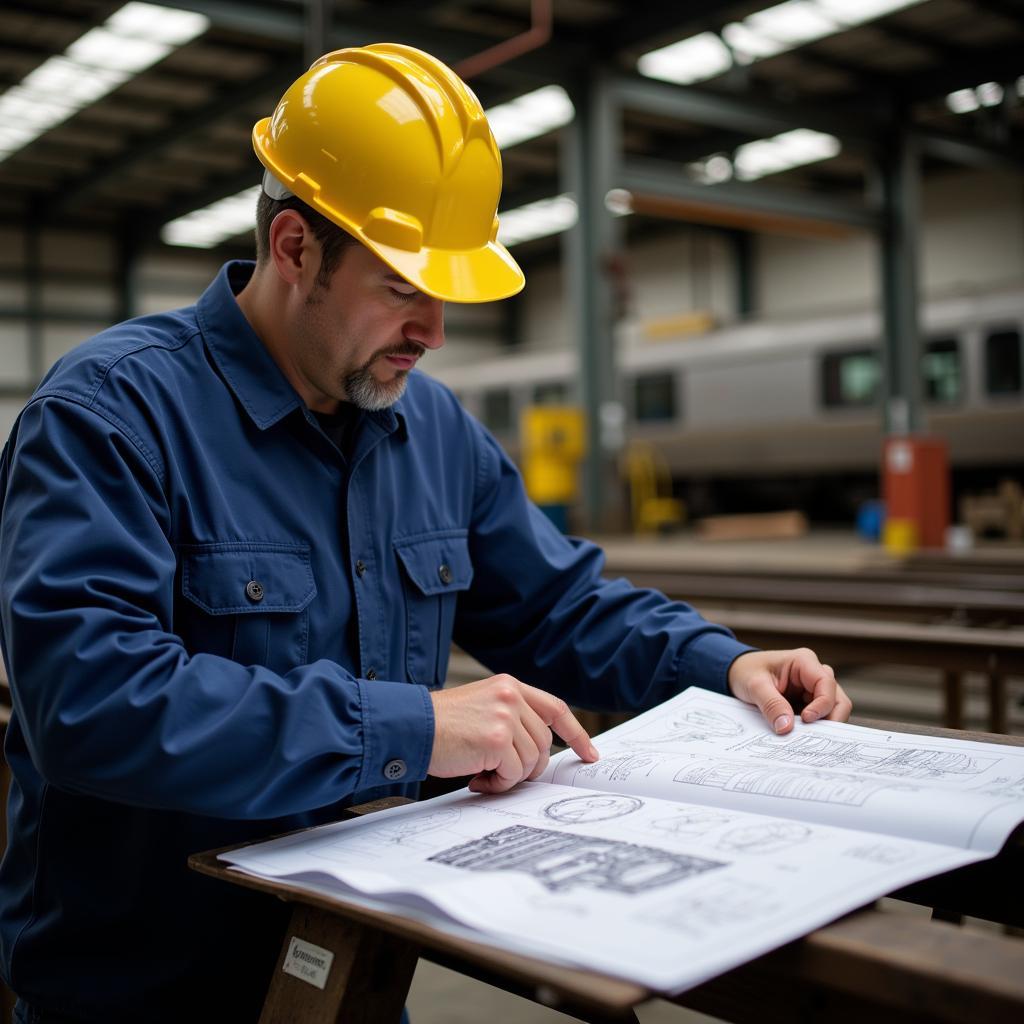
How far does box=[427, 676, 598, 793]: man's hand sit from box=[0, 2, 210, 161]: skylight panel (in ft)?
25.2

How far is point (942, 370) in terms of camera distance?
971 cm

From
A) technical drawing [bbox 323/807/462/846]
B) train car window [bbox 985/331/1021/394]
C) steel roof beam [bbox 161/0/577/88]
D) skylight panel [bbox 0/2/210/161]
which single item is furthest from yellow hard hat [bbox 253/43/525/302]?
train car window [bbox 985/331/1021/394]

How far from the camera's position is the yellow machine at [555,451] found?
26.1 ft

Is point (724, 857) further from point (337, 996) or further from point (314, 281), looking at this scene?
point (314, 281)

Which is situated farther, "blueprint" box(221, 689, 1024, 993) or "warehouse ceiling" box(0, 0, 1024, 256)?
"warehouse ceiling" box(0, 0, 1024, 256)

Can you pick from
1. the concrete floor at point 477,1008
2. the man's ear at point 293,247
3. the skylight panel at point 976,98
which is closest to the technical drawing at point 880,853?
the man's ear at point 293,247

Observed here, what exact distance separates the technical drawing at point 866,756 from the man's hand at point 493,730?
0.80ft

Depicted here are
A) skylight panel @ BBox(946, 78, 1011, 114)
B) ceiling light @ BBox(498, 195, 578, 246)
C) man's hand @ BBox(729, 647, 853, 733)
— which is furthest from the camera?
ceiling light @ BBox(498, 195, 578, 246)

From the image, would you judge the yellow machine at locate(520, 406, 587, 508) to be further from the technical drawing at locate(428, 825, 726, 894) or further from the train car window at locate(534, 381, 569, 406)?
the technical drawing at locate(428, 825, 726, 894)

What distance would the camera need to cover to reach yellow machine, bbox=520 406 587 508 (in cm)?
795

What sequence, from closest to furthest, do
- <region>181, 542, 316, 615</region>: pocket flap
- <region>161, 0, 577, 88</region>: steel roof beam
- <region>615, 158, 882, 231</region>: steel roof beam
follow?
<region>181, 542, 316, 615</region>: pocket flap, <region>161, 0, 577, 88</region>: steel roof beam, <region>615, 158, 882, 231</region>: steel roof beam

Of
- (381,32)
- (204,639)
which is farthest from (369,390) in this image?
(381,32)

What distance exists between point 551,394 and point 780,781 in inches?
446

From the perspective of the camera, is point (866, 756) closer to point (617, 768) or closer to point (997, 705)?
point (617, 768)
